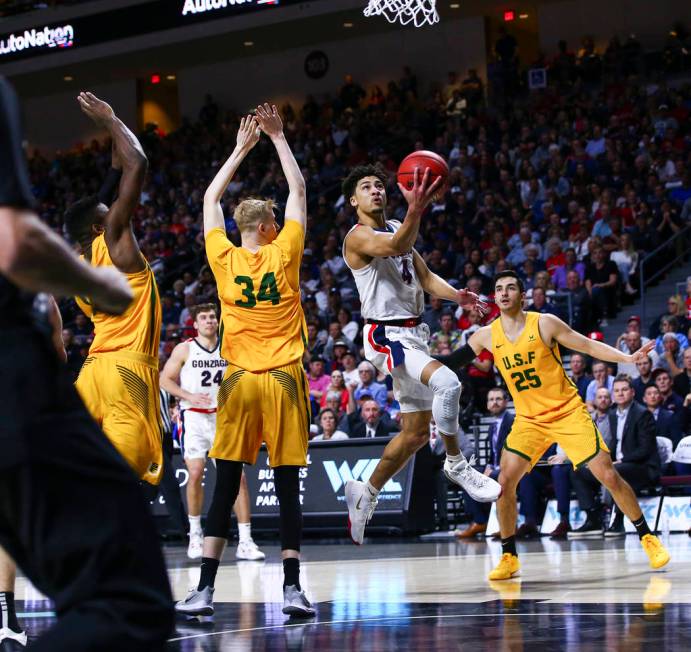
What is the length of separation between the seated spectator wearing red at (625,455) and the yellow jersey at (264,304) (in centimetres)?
664

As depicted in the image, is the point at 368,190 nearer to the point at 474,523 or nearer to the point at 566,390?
the point at 566,390

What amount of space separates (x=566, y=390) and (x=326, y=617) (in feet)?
10.8

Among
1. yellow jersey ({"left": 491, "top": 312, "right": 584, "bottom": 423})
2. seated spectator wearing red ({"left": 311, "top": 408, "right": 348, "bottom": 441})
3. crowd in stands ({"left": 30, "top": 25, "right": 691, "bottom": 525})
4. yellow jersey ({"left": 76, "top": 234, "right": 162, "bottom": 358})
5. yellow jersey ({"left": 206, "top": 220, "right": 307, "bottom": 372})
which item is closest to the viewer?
yellow jersey ({"left": 76, "top": 234, "right": 162, "bottom": 358})

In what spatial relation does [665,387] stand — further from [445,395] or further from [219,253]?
[219,253]

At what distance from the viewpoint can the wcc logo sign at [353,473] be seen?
13320 millimetres

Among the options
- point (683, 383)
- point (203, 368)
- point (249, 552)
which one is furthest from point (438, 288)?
point (683, 383)

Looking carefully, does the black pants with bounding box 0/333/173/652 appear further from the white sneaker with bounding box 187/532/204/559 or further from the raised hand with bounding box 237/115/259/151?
the white sneaker with bounding box 187/532/204/559

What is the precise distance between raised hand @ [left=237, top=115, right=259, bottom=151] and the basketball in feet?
3.46

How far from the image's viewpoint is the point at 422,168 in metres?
7.55

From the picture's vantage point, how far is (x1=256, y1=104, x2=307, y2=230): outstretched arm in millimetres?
6871

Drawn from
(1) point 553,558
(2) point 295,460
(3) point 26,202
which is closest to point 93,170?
(1) point 553,558

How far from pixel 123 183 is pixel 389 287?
2.65 metres

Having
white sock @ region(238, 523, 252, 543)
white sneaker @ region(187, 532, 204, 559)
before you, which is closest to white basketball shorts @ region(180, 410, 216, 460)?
white sneaker @ region(187, 532, 204, 559)

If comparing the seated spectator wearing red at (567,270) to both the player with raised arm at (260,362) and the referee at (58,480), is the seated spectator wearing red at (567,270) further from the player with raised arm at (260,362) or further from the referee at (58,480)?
the referee at (58,480)
